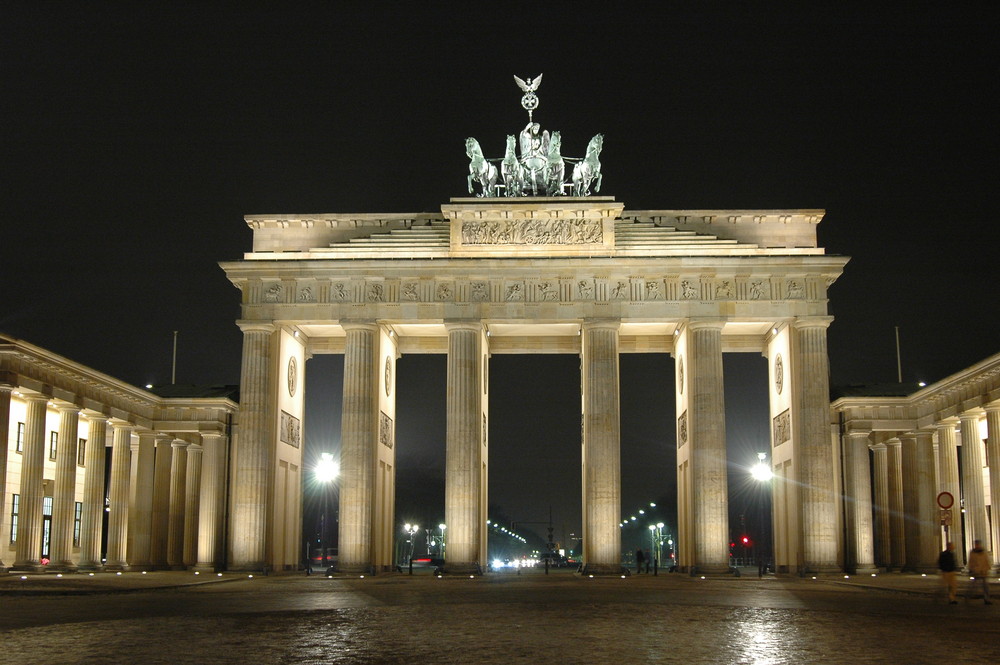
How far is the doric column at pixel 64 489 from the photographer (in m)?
47.9

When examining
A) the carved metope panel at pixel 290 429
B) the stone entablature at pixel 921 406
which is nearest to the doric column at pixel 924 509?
the stone entablature at pixel 921 406

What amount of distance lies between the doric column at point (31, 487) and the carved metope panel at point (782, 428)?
32.6 m

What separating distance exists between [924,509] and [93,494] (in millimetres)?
39260

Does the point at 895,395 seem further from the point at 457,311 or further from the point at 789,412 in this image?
the point at 457,311

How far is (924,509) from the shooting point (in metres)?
53.0

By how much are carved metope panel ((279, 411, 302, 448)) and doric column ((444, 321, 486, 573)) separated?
8.12 metres

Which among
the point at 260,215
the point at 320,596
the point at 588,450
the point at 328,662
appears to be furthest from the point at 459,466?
the point at 328,662

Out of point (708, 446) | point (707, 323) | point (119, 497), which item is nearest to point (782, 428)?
point (708, 446)

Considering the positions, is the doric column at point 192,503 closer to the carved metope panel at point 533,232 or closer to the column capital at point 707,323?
the carved metope panel at point 533,232

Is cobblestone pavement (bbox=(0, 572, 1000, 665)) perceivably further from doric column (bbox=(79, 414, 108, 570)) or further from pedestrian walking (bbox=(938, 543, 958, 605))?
doric column (bbox=(79, 414, 108, 570))

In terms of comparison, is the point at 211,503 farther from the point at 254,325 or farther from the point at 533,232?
the point at 533,232

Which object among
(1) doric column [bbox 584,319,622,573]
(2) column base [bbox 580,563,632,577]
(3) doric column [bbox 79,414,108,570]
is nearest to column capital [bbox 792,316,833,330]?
(1) doric column [bbox 584,319,622,573]

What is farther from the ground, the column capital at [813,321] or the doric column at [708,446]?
the column capital at [813,321]

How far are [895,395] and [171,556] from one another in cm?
3665
